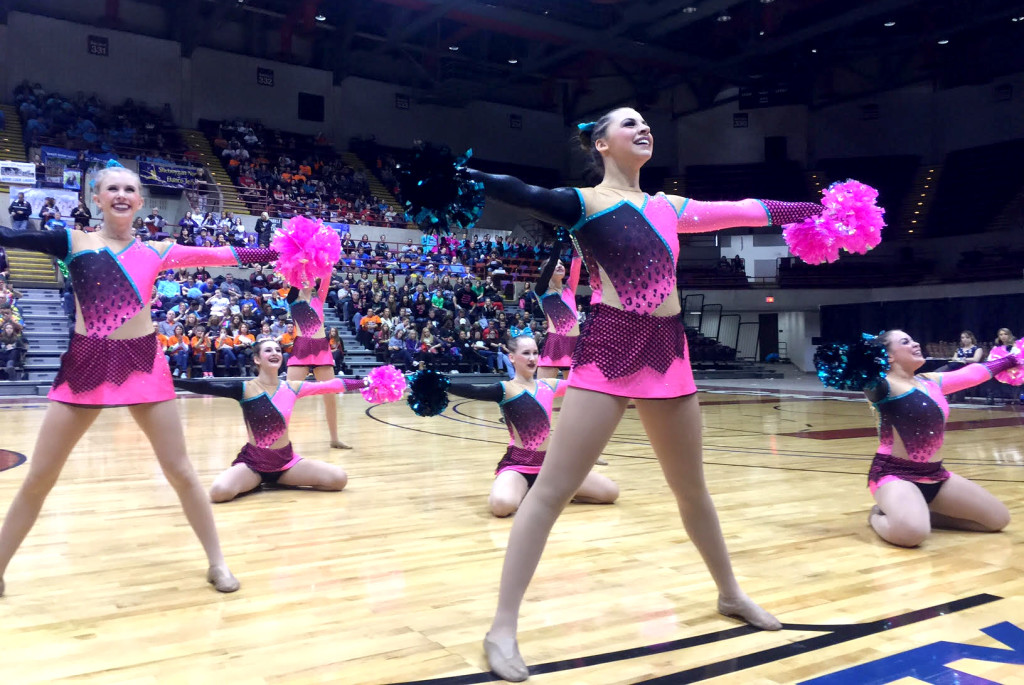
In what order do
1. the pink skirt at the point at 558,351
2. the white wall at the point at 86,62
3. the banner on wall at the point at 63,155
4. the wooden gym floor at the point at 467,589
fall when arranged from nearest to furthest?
the wooden gym floor at the point at 467,589 < the pink skirt at the point at 558,351 < the banner on wall at the point at 63,155 < the white wall at the point at 86,62

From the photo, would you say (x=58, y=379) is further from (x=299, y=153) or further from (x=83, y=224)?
(x=299, y=153)

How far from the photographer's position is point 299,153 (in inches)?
910

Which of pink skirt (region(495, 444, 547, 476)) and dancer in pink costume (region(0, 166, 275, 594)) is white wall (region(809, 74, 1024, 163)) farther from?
dancer in pink costume (region(0, 166, 275, 594))

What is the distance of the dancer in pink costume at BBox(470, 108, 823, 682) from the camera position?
232cm

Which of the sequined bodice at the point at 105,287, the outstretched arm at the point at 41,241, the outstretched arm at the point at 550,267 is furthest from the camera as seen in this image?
the sequined bodice at the point at 105,287

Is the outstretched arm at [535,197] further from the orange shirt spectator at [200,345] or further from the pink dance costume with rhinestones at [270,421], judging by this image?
the orange shirt spectator at [200,345]

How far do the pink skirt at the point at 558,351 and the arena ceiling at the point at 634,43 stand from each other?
14126 mm

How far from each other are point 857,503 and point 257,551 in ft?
10.9

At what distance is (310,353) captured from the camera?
23.0 ft

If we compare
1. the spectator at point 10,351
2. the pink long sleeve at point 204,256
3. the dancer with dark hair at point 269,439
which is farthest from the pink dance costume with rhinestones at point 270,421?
the spectator at point 10,351

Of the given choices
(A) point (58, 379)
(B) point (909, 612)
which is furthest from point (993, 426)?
(A) point (58, 379)

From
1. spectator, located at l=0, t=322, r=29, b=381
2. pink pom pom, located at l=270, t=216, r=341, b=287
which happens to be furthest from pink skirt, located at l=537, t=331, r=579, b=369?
spectator, located at l=0, t=322, r=29, b=381

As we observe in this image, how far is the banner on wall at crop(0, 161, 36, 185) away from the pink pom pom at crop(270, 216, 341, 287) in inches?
583

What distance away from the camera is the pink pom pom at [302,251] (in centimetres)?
385
